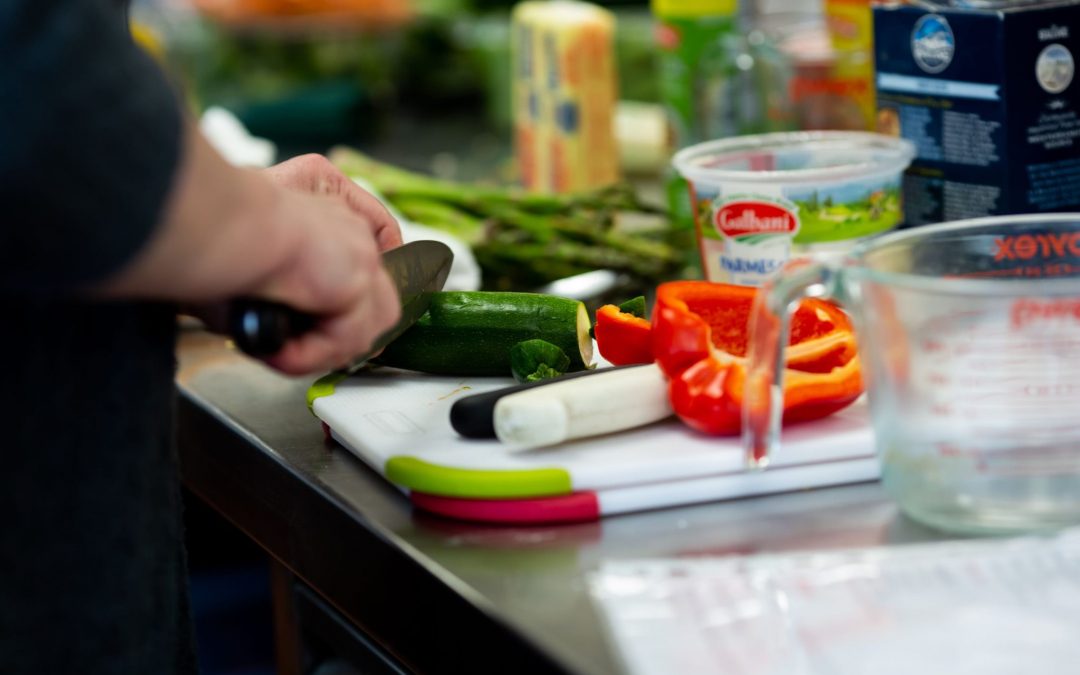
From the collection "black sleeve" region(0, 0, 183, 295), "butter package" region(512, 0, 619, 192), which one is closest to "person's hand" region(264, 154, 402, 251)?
"black sleeve" region(0, 0, 183, 295)

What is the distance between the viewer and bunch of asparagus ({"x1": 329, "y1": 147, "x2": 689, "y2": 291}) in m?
1.59

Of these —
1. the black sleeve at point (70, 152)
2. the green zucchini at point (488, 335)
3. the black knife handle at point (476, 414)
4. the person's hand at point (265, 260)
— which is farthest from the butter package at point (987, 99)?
the black sleeve at point (70, 152)

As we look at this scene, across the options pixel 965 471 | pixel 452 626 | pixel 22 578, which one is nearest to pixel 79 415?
pixel 22 578

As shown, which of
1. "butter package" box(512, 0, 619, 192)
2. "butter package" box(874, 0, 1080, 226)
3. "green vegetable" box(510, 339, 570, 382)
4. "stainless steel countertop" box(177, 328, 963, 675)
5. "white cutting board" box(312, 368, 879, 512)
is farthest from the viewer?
"butter package" box(512, 0, 619, 192)

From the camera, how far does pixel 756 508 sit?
89 centimetres

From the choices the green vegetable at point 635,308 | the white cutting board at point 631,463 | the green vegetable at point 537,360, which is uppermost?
the green vegetable at point 635,308

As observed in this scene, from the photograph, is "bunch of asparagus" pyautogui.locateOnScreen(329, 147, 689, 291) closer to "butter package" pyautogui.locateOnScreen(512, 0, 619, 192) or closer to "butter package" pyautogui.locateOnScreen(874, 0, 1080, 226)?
"butter package" pyautogui.locateOnScreen(512, 0, 619, 192)

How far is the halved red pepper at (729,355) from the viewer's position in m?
0.92

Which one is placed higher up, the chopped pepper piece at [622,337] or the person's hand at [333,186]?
the person's hand at [333,186]

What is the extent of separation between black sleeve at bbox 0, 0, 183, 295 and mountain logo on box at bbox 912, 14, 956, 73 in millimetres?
800

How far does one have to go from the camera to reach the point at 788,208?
1212 mm

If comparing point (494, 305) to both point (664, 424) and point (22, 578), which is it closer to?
point (664, 424)

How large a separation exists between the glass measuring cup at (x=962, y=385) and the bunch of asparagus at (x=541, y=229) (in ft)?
2.50

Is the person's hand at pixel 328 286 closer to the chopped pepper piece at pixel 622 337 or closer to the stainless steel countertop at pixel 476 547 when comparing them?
the stainless steel countertop at pixel 476 547
